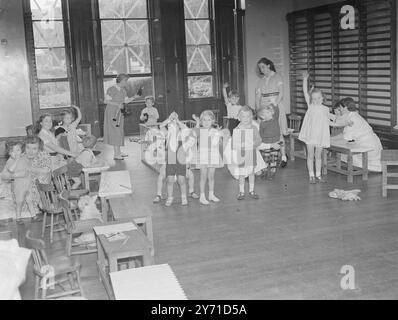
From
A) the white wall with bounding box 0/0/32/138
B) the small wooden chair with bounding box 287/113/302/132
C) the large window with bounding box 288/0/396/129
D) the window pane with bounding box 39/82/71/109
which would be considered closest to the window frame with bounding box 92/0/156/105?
the window pane with bounding box 39/82/71/109

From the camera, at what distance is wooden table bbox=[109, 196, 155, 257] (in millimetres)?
5254

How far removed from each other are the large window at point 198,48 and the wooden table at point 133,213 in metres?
8.15

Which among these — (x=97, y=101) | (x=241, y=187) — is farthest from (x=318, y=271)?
(x=97, y=101)

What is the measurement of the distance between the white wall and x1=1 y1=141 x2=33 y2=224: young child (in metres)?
5.53

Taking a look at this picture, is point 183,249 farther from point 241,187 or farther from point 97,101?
point 97,101

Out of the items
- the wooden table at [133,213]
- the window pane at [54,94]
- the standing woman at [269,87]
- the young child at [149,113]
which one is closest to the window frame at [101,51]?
the window pane at [54,94]

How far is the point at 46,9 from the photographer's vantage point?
1224 centimetres

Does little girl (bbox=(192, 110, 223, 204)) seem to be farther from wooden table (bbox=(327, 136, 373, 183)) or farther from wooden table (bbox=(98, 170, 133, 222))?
wooden table (bbox=(327, 136, 373, 183))

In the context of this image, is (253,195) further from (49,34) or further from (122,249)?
(49,34)

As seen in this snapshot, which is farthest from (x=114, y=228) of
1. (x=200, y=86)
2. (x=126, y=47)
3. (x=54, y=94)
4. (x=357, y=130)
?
(x=200, y=86)

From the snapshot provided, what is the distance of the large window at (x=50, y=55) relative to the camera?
12188 millimetres

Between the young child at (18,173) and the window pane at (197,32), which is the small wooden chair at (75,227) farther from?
the window pane at (197,32)
